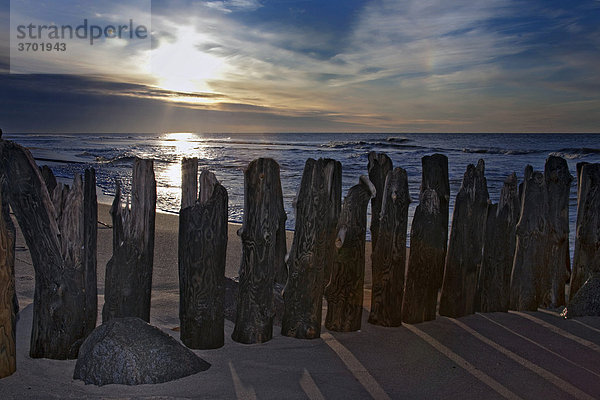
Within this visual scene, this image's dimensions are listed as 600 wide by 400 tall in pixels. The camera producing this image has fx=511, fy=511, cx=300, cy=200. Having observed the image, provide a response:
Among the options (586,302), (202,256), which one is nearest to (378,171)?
(202,256)

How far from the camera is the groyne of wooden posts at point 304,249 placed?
134 inches

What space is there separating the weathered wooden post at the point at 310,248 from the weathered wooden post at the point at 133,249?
42.1 inches

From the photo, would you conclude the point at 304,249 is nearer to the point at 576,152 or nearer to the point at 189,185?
the point at 189,185

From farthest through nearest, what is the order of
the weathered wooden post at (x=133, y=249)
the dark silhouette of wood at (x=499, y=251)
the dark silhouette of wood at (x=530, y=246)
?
the dark silhouette of wood at (x=530, y=246)
the dark silhouette of wood at (x=499, y=251)
the weathered wooden post at (x=133, y=249)

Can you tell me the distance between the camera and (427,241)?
170 inches

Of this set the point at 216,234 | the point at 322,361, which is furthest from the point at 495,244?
the point at 216,234

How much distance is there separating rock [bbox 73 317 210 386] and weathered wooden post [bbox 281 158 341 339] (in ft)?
3.10

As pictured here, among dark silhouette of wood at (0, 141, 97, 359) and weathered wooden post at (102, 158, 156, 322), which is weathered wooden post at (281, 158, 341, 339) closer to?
weathered wooden post at (102, 158, 156, 322)

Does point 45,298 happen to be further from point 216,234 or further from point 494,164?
point 494,164

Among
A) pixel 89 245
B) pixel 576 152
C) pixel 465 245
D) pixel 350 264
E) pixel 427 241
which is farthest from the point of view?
pixel 576 152

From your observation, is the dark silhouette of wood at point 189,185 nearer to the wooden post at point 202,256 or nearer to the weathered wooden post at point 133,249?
the wooden post at point 202,256

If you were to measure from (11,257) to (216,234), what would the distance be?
1303mm

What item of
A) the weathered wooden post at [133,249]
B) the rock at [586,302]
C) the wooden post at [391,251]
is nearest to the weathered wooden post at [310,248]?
the wooden post at [391,251]

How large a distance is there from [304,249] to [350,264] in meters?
0.45
